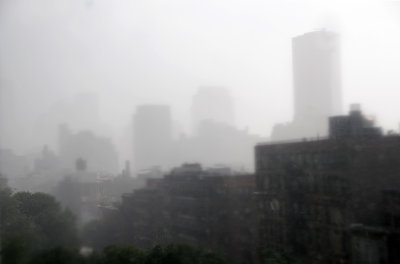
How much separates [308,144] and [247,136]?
6662 centimetres

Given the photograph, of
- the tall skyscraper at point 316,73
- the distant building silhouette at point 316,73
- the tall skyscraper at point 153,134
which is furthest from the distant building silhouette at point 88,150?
the tall skyscraper at point 316,73

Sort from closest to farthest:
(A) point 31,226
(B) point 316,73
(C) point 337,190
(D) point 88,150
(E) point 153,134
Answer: (C) point 337,190 < (A) point 31,226 < (D) point 88,150 < (E) point 153,134 < (B) point 316,73

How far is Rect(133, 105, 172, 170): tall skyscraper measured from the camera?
236ft

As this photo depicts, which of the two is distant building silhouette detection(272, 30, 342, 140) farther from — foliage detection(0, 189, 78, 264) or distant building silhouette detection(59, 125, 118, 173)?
foliage detection(0, 189, 78, 264)

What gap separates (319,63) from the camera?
162 meters

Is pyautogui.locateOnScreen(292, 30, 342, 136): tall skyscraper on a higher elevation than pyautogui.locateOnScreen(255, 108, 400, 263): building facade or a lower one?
higher

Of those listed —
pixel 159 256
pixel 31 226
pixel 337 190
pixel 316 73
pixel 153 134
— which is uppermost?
pixel 316 73

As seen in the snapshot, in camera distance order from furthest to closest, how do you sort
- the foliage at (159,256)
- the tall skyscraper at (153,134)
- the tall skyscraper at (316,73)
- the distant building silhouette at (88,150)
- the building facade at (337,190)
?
the tall skyscraper at (316,73) < the tall skyscraper at (153,134) < the distant building silhouette at (88,150) < the building facade at (337,190) < the foliage at (159,256)

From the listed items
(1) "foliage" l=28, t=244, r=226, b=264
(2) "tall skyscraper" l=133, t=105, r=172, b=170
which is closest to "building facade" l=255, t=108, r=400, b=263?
(1) "foliage" l=28, t=244, r=226, b=264

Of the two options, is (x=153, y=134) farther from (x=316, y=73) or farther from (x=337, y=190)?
(x=316, y=73)

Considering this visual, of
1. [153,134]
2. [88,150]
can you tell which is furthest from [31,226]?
[153,134]

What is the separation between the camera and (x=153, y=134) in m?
75.8

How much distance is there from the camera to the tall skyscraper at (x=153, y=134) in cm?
7178

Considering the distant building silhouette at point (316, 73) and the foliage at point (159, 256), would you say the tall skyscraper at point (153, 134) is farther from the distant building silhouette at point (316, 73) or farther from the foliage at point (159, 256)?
the distant building silhouette at point (316, 73)
